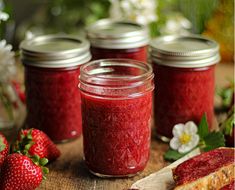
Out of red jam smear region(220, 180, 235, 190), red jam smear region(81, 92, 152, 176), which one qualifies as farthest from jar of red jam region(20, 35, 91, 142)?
red jam smear region(220, 180, 235, 190)

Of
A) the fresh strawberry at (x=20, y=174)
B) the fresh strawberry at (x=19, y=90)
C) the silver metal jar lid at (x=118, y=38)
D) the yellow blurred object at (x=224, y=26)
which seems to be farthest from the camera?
the yellow blurred object at (x=224, y=26)

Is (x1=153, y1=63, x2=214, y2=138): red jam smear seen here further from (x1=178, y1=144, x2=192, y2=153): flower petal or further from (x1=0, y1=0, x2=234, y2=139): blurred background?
(x1=0, y1=0, x2=234, y2=139): blurred background

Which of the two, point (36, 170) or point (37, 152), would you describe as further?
point (37, 152)

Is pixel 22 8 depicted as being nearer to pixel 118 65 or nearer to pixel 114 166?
pixel 118 65

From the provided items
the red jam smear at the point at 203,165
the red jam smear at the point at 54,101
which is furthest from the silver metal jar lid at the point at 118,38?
the red jam smear at the point at 203,165

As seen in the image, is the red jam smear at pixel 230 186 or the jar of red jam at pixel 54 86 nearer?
the red jam smear at pixel 230 186

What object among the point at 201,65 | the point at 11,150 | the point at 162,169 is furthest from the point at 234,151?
the point at 11,150

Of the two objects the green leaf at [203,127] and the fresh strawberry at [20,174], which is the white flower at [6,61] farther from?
the green leaf at [203,127]
